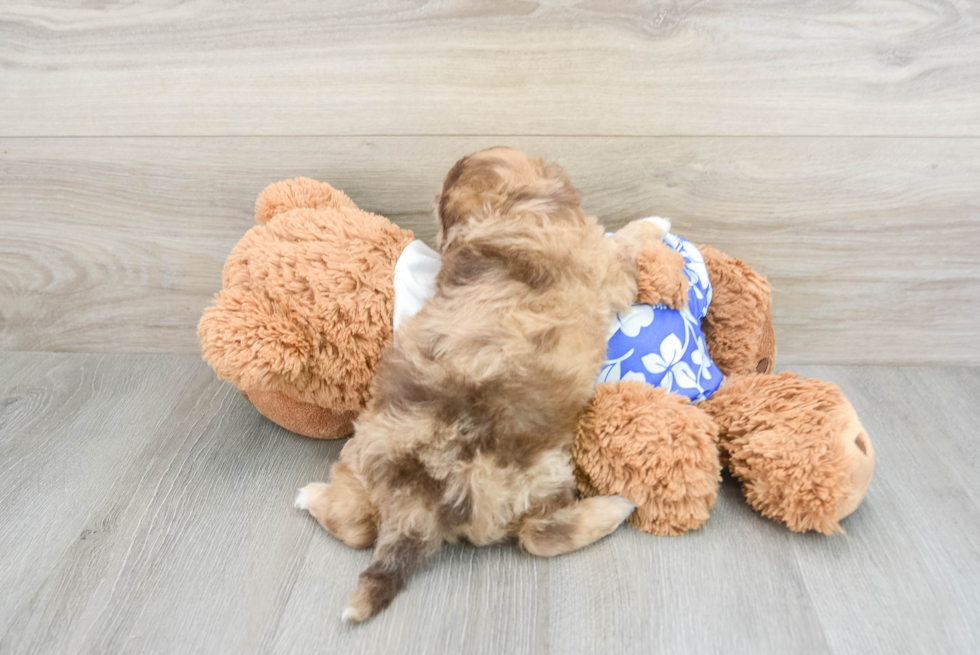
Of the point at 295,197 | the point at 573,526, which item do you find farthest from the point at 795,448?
the point at 295,197

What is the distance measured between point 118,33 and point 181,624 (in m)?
0.79

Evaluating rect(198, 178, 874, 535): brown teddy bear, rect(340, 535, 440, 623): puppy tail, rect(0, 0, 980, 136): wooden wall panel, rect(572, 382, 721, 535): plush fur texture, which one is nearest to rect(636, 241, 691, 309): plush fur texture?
rect(198, 178, 874, 535): brown teddy bear

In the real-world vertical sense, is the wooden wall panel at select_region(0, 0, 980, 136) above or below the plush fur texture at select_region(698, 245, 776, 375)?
above

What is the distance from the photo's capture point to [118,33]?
92 cm

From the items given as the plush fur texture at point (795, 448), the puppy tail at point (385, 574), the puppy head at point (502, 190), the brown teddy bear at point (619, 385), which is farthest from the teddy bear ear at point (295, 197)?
the plush fur texture at point (795, 448)

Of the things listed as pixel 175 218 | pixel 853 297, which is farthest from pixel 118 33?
pixel 853 297

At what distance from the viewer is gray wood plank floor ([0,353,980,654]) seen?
638 mm

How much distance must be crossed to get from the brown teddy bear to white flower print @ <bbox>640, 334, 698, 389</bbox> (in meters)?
0.04

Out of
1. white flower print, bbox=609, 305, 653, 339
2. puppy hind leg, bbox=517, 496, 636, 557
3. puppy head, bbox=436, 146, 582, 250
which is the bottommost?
puppy hind leg, bbox=517, 496, 636, 557

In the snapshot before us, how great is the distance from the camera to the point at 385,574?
658 millimetres

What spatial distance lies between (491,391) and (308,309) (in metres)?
0.27

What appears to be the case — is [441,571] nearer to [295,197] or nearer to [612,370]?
[612,370]

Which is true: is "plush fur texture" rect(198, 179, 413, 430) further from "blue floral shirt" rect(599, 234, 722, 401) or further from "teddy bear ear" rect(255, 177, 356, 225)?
"blue floral shirt" rect(599, 234, 722, 401)

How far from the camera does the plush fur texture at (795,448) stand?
2.27 feet
